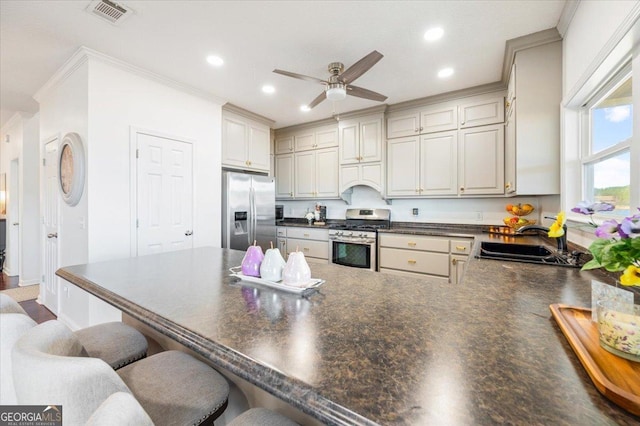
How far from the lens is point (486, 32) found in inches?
86.4

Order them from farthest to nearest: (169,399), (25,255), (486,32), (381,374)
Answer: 1. (25,255)
2. (486,32)
3. (169,399)
4. (381,374)

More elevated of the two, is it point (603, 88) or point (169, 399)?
point (603, 88)

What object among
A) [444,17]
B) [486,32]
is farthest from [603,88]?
[444,17]

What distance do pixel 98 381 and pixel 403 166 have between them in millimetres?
3635

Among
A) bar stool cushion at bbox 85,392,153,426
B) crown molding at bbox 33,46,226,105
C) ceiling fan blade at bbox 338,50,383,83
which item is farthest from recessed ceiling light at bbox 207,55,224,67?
bar stool cushion at bbox 85,392,153,426

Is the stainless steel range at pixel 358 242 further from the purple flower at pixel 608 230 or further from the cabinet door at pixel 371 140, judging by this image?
the purple flower at pixel 608 230

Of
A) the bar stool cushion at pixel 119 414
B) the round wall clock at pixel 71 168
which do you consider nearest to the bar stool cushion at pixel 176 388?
the bar stool cushion at pixel 119 414

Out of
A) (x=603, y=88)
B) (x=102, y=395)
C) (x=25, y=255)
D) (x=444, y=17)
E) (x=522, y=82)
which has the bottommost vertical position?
(x=25, y=255)

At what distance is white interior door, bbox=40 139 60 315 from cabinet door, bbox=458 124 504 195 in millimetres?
4506

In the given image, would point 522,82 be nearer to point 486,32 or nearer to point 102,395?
point 486,32

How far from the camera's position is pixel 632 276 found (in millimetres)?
594

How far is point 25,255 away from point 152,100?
349cm

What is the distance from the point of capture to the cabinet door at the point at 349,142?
13.1ft

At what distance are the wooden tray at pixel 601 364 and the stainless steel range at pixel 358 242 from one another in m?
2.73
